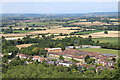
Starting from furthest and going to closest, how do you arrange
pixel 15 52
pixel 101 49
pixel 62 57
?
1. pixel 101 49
2. pixel 15 52
3. pixel 62 57

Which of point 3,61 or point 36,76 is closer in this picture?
point 36,76

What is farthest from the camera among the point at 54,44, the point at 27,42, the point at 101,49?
the point at 27,42

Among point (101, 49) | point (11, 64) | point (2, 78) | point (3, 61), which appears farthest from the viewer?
point (101, 49)

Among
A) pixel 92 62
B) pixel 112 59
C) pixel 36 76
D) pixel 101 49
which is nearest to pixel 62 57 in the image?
pixel 92 62

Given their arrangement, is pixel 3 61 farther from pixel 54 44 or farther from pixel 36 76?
pixel 54 44

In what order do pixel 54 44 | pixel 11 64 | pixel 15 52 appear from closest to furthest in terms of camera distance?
pixel 11 64
pixel 15 52
pixel 54 44

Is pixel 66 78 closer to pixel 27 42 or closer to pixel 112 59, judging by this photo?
pixel 112 59

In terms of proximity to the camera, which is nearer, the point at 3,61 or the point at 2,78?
the point at 2,78

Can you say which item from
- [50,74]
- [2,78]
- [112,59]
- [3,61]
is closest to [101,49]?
[112,59]
